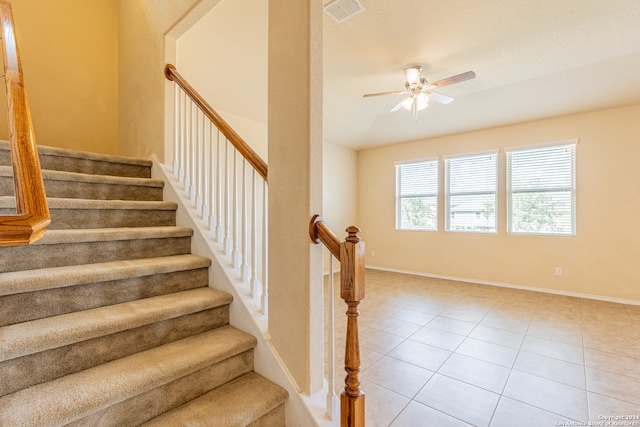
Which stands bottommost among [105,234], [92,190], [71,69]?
[105,234]

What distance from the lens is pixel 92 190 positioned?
6.59 feet

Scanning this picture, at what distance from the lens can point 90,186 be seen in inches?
78.7

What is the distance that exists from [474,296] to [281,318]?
3.62 m

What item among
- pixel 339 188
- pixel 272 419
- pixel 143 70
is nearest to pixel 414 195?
pixel 339 188

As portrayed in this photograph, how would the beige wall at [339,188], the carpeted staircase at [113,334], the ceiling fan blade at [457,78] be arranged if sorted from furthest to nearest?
the beige wall at [339,188] → the ceiling fan blade at [457,78] → the carpeted staircase at [113,334]

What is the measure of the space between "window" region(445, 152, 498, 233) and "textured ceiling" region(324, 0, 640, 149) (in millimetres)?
615

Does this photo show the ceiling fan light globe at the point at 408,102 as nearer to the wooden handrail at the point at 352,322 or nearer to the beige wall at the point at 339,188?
the beige wall at the point at 339,188

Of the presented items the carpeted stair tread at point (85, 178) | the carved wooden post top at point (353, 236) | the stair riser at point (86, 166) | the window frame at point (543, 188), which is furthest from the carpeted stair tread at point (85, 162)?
the window frame at point (543, 188)

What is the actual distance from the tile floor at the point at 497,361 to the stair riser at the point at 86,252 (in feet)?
4.85

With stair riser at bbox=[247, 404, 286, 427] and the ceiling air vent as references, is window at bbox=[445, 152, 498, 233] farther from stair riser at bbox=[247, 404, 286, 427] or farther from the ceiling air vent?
stair riser at bbox=[247, 404, 286, 427]

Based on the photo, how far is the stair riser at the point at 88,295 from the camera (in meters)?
1.22

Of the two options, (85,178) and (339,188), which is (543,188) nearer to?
(339,188)

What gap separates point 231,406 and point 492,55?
3.95 m

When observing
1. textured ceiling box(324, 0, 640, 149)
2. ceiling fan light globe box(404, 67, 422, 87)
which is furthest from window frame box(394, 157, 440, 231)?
ceiling fan light globe box(404, 67, 422, 87)
